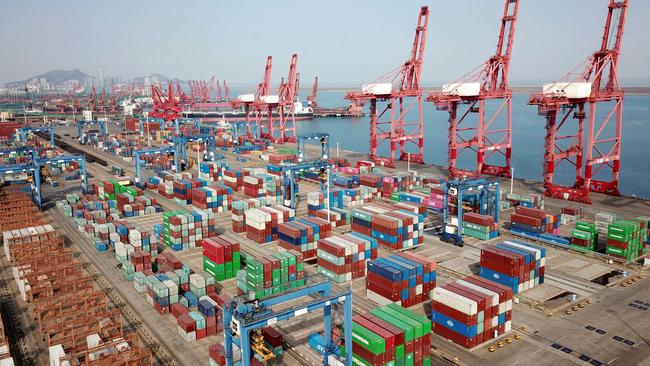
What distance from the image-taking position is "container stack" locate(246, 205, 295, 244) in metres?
44.3

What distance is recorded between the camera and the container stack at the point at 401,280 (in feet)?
100

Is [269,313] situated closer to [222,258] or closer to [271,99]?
[222,258]

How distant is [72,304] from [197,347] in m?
9.37

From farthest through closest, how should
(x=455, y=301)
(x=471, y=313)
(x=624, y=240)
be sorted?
(x=624, y=240) < (x=455, y=301) < (x=471, y=313)

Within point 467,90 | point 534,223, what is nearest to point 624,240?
point 534,223

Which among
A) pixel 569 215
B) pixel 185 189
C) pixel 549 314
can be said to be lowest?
pixel 549 314

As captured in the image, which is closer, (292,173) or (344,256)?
(344,256)

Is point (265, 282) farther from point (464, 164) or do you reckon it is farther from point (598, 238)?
point (464, 164)

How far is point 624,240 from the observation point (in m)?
39.0

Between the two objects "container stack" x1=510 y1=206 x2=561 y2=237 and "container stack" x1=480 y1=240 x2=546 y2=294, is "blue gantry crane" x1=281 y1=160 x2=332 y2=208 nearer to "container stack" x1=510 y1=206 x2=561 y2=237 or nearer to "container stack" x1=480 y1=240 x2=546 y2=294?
"container stack" x1=510 y1=206 x2=561 y2=237

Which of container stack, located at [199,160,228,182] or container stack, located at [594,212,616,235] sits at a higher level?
container stack, located at [594,212,616,235]

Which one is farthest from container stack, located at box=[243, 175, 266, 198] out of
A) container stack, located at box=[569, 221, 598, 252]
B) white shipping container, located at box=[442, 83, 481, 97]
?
container stack, located at box=[569, 221, 598, 252]

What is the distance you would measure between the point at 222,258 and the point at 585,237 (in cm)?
3051

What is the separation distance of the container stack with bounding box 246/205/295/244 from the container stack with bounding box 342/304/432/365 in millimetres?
21073
